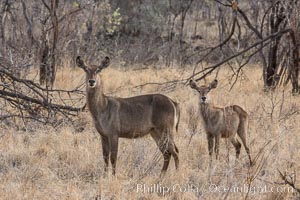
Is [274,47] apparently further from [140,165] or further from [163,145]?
[140,165]

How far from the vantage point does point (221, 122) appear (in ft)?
24.9

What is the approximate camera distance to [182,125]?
915 centimetres

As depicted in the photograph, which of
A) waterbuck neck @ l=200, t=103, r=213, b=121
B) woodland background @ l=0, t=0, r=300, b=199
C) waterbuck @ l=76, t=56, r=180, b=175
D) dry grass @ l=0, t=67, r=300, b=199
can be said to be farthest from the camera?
waterbuck neck @ l=200, t=103, r=213, b=121

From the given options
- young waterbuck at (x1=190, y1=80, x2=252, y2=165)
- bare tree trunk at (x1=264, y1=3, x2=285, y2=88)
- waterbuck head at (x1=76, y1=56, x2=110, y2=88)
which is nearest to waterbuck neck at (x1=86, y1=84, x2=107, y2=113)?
waterbuck head at (x1=76, y1=56, x2=110, y2=88)

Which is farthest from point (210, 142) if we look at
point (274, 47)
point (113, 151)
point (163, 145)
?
point (274, 47)

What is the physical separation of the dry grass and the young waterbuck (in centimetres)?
18

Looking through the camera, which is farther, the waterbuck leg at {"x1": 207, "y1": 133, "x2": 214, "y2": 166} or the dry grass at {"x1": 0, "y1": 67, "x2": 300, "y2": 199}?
the waterbuck leg at {"x1": 207, "y1": 133, "x2": 214, "y2": 166}

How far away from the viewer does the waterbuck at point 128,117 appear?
6730 millimetres

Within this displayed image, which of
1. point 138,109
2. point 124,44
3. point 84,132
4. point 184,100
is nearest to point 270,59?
point 184,100

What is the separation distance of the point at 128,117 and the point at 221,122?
1.41 m

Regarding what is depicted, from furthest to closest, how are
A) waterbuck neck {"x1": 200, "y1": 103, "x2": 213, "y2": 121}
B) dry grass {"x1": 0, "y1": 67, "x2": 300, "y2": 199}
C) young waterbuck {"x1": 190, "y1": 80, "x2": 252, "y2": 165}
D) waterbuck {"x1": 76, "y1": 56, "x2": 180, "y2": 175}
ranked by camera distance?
waterbuck neck {"x1": 200, "y1": 103, "x2": 213, "y2": 121} < young waterbuck {"x1": 190, "y1": 80, "x2": 252, "y2": 165} < waterbuck {"x1": 76, "y1": 56, "x2": 180, "y2": 175} < dry grass {"x1": 0, "y1": 67, "x2": 300, "y2": 199}

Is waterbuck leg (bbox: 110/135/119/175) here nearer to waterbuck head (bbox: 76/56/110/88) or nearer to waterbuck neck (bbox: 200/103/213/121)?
waterbuck head (bbox: 76/56/110/88)

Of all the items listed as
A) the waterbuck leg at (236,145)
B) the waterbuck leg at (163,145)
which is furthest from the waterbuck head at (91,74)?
the waterbuck leg at (236,145)

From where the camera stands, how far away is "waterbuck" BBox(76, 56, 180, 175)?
22.1 feet
